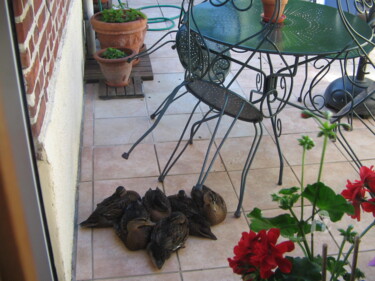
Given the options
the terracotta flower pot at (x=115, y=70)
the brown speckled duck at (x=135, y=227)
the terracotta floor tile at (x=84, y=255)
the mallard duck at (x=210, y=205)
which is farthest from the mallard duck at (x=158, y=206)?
the terracotta flower pot at (x=115, y=70)

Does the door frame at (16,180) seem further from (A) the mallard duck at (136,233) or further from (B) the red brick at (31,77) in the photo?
(A) the mallard duck at (136,233)

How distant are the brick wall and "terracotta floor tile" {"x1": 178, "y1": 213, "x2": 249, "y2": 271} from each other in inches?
35.7

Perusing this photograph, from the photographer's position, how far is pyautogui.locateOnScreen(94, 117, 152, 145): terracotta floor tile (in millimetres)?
2863

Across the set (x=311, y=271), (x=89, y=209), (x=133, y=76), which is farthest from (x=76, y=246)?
(x=133, y=76)

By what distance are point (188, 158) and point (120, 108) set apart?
0.78m

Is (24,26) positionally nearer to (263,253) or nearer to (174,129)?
(263,253)

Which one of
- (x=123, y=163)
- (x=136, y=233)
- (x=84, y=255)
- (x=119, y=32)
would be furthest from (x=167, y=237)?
(x=119, y=32)

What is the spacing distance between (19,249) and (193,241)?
122 centimetres

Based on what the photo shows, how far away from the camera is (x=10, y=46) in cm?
93

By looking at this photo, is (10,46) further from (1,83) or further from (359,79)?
(359,79)

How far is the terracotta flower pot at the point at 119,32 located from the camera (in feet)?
11.8

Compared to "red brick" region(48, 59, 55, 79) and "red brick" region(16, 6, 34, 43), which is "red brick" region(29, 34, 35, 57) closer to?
"red brick" region(16, 6, 34, 43)

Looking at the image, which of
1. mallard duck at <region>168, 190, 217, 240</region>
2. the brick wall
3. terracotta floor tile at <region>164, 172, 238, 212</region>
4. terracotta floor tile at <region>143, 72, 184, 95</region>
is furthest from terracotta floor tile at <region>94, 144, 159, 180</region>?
the brick wall

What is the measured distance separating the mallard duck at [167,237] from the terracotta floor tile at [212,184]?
365mm
